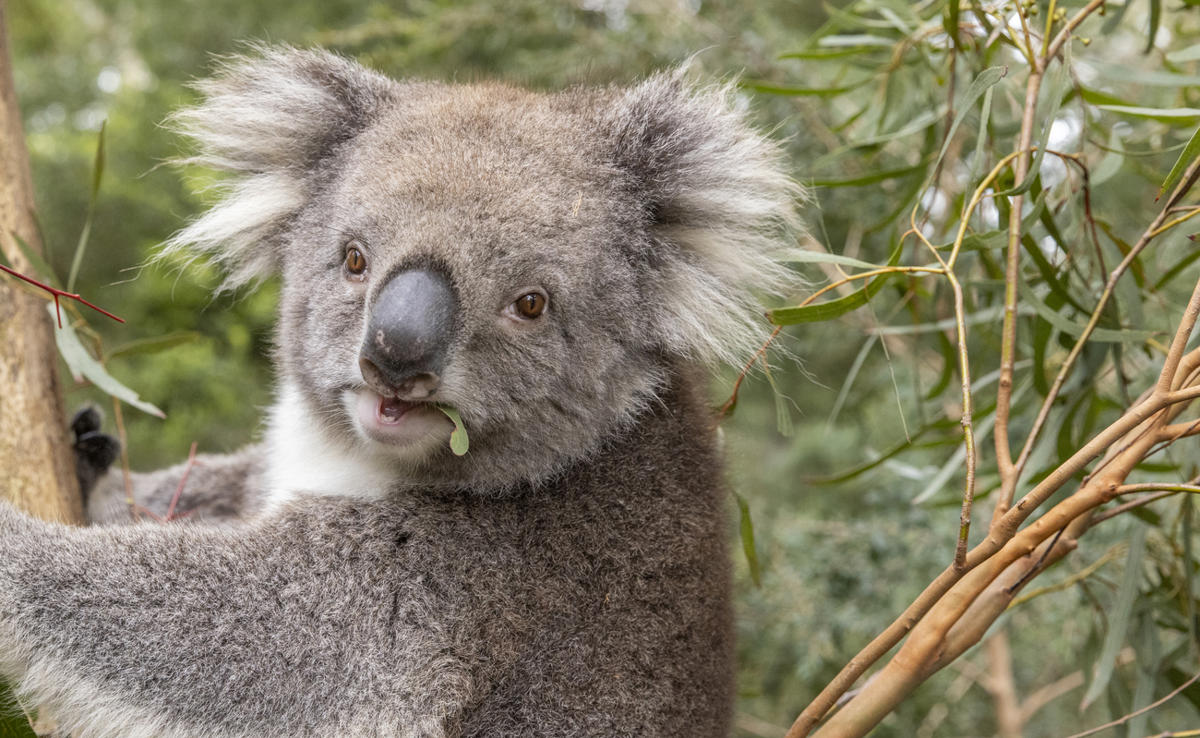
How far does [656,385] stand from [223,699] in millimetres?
1046

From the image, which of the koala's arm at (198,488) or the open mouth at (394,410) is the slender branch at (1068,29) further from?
the koala's arm at (198,488)

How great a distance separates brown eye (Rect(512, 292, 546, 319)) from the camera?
1983mm

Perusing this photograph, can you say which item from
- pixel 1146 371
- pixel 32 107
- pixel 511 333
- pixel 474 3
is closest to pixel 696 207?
pixel 511 333

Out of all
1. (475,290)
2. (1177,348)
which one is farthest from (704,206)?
(1177,348)

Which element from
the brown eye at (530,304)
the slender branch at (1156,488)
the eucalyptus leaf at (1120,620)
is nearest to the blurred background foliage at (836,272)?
the eucalyptus leaf at (1120,620)

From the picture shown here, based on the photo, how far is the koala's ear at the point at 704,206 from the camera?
2170 millimetres

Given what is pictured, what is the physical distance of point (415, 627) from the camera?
195 cm

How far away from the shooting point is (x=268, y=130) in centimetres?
239

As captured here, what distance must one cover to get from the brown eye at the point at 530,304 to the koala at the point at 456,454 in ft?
0.05

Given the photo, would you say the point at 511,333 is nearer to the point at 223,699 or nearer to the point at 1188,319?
the point at 223,699

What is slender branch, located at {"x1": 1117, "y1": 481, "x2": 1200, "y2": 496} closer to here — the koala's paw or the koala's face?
the koala's face

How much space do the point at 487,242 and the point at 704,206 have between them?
0.55m

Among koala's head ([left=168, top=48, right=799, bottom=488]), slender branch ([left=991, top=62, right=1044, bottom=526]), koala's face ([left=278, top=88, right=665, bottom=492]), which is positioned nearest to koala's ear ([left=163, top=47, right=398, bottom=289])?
koala's head ([left=168, top=48, right=799, bottom=488])

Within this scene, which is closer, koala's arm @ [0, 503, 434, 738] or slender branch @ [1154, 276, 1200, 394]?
slender branch @ [1154, 276, 1200, 394]
